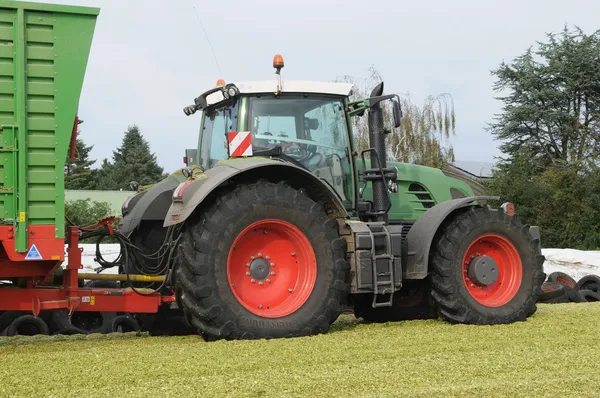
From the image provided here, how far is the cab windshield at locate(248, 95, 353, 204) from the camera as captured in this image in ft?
23.5

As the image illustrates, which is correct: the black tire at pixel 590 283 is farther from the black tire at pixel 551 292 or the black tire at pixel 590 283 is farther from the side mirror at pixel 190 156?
the side mirror at pixel 190 156

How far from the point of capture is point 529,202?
24.8 metres

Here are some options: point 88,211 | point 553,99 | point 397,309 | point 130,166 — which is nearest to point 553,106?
point 553,99

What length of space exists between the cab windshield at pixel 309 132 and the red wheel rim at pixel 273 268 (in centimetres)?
95

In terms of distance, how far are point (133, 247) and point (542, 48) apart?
28.9m

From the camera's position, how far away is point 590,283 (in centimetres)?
1212

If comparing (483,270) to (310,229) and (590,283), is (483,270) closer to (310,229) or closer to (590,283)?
(310,229)

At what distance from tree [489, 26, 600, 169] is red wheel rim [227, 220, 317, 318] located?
1017 inches

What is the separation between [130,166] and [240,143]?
4768 cm

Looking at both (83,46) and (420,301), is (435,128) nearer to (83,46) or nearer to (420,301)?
(420,301)

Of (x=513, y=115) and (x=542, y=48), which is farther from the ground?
(x=542, y=48)

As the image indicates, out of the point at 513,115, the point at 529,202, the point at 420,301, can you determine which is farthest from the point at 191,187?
the point at 513,115

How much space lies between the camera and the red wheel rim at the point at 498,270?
7.54 metres

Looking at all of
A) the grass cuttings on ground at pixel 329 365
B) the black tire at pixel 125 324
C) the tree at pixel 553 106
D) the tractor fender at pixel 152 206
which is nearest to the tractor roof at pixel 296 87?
the tractor fender at pixel 152 206
